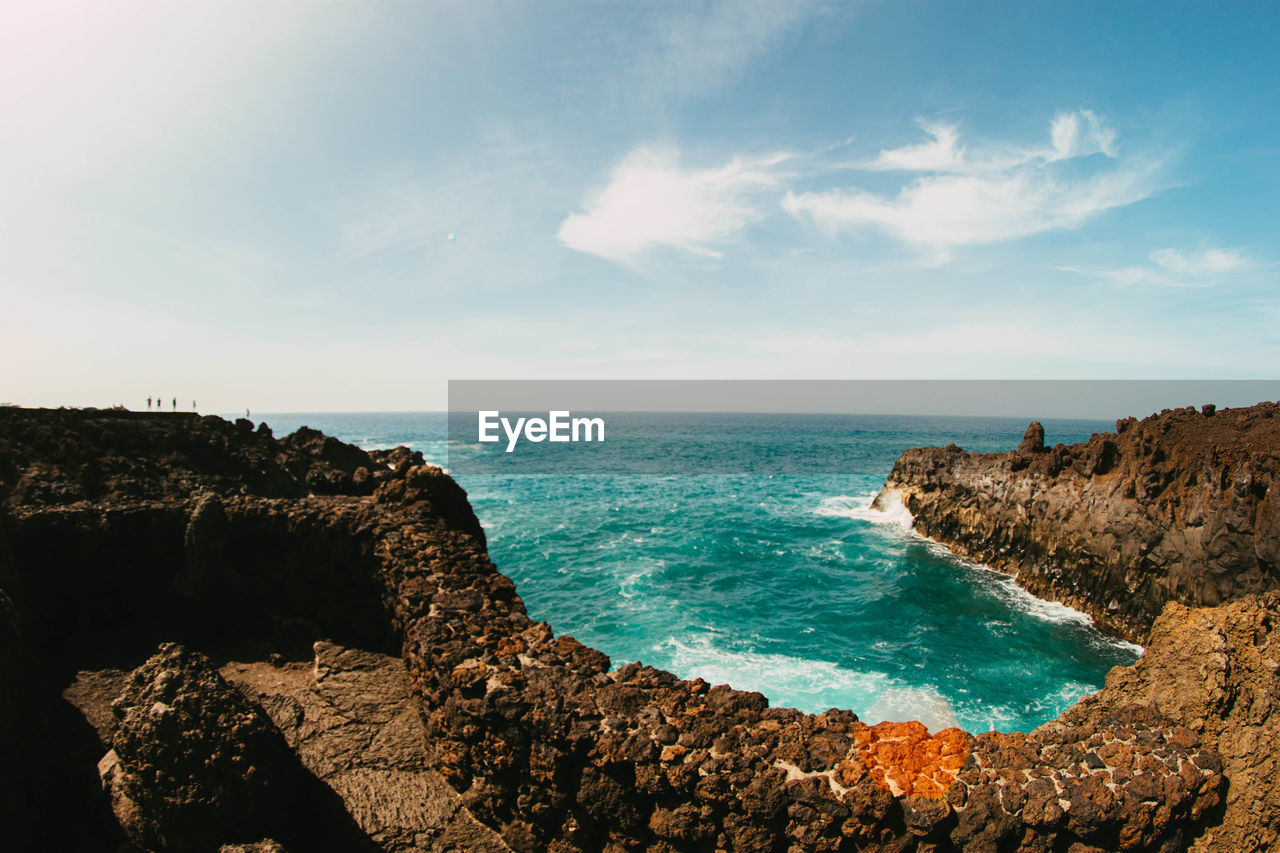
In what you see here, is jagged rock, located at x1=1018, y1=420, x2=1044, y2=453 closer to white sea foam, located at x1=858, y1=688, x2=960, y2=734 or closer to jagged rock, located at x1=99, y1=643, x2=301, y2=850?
white sea foam, located at x1=858, y1=688, x2=960, y2=734

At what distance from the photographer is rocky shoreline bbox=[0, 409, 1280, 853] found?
17.6ft

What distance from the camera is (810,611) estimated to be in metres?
24.0

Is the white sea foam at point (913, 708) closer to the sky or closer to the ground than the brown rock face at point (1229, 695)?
closer to the ground

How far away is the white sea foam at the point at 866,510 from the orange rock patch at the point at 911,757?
36.5 metres

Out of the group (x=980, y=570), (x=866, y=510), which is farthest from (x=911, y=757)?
(x=866, y=510)

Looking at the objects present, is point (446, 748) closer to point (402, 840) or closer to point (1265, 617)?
point (402, 840)

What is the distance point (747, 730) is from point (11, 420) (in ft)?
95.7

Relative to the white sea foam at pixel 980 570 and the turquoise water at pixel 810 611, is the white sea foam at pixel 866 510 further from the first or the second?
the turquoise water at pixel 810 611

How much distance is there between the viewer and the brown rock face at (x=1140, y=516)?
61.5ft

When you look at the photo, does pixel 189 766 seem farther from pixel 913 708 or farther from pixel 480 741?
pixel 913 708

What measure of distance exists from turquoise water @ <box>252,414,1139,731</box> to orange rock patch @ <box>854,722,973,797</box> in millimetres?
11450

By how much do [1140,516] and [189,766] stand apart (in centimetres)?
3050

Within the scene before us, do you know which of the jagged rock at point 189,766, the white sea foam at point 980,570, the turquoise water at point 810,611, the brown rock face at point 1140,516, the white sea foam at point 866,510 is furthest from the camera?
the white sea foam at point 866,510

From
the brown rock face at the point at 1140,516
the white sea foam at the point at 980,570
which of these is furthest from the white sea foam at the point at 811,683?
the brown rock face at the point at 1140,516
